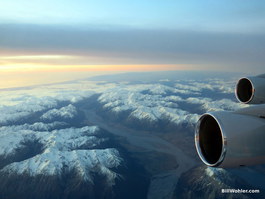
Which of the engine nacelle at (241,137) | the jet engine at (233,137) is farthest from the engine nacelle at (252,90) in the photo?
the engine nacelle at (241,137)

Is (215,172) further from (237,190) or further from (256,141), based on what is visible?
(256,141)

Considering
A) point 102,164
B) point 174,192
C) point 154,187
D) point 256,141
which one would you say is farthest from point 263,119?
point 102,164

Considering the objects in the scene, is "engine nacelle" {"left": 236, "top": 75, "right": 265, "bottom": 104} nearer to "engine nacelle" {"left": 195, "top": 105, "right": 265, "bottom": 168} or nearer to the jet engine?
the jet engine

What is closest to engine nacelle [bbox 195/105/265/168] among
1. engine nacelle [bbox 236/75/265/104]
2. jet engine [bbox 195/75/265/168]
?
jet engine [bbox 195/75/265/168]

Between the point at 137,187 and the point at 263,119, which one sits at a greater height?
the point at 263,119

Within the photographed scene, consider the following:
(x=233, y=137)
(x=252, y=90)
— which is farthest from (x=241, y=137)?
(x=252, y=90)

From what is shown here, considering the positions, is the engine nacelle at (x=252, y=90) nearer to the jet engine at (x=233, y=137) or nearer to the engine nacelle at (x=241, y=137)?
the jet engine at (x=233, y=137)

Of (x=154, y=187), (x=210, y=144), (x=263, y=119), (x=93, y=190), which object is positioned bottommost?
(x=93, y=190)
